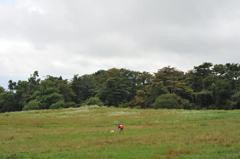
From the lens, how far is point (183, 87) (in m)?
88.8

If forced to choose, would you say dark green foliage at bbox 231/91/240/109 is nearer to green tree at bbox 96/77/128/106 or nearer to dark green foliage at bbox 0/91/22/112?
green tree at bbox 96/77/128/106

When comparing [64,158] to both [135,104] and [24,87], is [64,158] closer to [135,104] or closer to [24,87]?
[135,104]

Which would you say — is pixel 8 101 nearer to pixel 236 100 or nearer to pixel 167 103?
pixel 167 103

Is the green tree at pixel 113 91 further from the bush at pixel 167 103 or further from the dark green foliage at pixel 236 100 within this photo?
the dark green foliage at pixel 236 100

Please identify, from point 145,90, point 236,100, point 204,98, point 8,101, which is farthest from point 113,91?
point 236,100

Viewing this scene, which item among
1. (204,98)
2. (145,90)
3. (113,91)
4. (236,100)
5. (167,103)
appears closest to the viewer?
(236,100)

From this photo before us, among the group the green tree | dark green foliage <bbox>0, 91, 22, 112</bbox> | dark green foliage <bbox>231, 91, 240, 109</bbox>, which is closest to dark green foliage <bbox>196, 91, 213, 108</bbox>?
dark green foliage <bbox>231, 91, 240, 109</bbox>

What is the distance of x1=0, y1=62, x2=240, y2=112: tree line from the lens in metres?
76.8

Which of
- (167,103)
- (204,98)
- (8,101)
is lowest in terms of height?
(167,103)

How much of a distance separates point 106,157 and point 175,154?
454 cm

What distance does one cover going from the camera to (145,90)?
9781 cm

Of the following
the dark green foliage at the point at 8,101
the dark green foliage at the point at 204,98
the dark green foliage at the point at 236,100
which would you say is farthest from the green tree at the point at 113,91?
the dark green foliage at the point at 236,100

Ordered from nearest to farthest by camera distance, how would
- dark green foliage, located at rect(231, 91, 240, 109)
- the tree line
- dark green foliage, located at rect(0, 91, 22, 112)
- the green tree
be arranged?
dark green foliage, located at rect(231, 91, 240, 109)
the tree line
the green tree
dark green foliage, located at rect(0, 91, 22, 112)

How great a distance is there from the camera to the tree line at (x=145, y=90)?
7681cm
